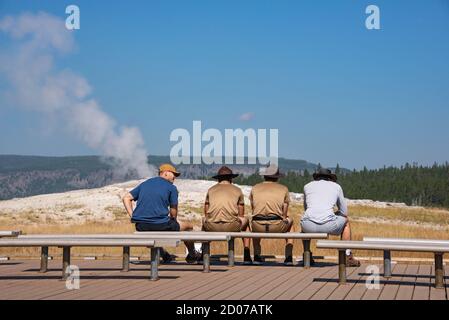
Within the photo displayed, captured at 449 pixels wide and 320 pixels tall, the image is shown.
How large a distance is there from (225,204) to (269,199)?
60cm

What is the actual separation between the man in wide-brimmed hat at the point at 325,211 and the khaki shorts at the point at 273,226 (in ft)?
1.28

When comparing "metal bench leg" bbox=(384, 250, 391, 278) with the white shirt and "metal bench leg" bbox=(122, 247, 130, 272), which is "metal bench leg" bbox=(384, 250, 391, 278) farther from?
"metal bench leg" bbox=(122, 247, 130, 272)

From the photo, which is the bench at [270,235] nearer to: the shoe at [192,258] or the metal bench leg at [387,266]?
the shoe at [192,258]

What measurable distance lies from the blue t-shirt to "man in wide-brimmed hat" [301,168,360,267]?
1748mm

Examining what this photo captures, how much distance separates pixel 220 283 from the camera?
330 inches

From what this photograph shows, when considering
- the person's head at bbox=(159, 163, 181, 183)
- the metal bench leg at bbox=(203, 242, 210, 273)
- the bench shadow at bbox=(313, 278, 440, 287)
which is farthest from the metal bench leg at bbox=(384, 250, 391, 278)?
the person's head at bbox=(159, 163, 181, 183)

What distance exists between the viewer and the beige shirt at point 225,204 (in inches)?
420

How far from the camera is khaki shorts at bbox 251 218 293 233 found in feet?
34.9

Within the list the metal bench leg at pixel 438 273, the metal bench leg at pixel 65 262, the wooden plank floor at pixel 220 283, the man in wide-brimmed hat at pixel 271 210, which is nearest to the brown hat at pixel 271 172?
the man in wide-brimmed hat at pixel 271 210

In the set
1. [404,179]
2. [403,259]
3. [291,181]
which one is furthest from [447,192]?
[403,259]

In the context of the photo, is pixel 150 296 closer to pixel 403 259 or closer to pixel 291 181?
pixel 403 259

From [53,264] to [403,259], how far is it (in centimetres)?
502

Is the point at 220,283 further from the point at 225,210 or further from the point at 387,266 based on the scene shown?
the point at 225,210

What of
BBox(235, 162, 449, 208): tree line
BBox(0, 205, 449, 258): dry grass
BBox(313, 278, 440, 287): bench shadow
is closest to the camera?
BBox(313, 278, 440, 287): bench shadow
